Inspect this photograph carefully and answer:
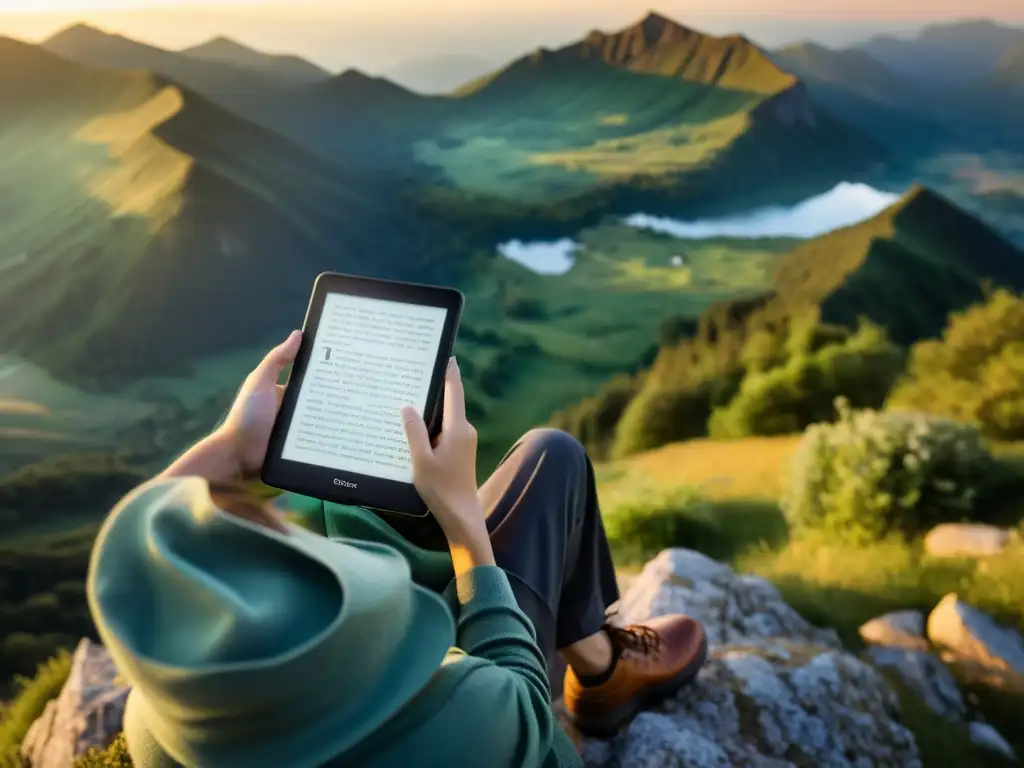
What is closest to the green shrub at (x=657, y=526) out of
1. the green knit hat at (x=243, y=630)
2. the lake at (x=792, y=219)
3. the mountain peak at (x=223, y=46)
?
the lake at (x=792, y=219)

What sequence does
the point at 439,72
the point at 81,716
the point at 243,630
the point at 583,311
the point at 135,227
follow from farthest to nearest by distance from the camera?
the point at 439,72, the point at 583,311, the point at 135,227, the point at 81,716, the point at 243,630

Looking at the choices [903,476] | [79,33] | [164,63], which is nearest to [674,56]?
[164,63]

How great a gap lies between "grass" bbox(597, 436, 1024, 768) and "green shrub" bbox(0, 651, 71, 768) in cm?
175

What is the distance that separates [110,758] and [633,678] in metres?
0.96

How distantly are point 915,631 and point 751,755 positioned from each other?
0.91m

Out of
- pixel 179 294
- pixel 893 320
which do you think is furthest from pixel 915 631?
pixel 179 294

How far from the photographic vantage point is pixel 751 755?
1.50m

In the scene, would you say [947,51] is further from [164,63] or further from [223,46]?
[164,63]

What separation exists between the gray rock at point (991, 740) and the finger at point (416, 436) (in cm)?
154

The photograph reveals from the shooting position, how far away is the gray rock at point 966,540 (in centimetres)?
250

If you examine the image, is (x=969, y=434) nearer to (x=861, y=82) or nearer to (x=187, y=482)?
(x=187, y=482)

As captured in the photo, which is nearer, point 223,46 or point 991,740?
point 991,740

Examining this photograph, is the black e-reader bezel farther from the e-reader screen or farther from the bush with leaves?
the bush with leaves

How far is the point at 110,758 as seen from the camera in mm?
1522
